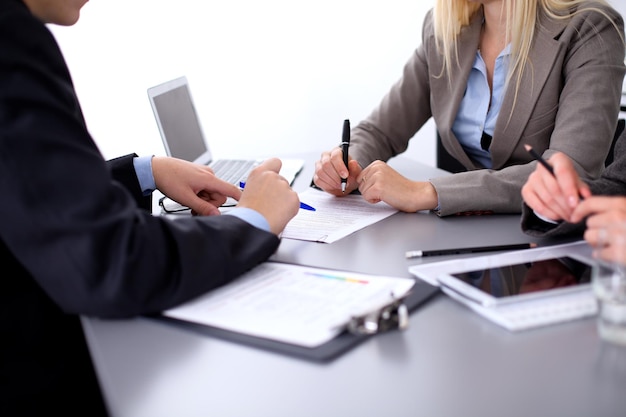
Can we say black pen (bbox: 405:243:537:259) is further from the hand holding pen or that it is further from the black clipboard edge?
the black clipboard edge

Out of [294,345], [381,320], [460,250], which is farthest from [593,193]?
[294,345]

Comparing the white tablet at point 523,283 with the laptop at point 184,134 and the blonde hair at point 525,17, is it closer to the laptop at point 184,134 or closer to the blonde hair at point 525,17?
the blonde hair at point 525,17

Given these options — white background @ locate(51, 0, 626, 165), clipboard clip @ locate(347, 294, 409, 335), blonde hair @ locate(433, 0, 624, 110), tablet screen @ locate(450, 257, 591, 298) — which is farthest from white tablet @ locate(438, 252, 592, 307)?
white background @ locate(51, 0, 626, 165)

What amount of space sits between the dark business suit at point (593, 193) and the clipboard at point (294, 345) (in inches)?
13.5

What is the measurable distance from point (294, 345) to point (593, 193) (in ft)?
2.24

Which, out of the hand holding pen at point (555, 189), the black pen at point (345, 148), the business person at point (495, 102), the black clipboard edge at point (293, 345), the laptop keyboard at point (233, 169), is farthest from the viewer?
the laptop keyboard at point (233, 169)

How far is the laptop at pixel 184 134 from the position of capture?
6.20ft

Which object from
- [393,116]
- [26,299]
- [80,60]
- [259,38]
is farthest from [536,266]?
[259,38]

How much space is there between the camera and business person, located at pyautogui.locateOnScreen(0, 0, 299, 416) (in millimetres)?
829

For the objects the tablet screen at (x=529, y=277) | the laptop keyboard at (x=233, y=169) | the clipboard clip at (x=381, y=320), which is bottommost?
the laptop keyboard at (x=233, y=169)

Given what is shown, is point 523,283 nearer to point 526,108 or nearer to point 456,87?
point 526,108

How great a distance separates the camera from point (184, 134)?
2.06 meters

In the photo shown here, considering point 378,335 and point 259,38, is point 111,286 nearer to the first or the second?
point 378,335

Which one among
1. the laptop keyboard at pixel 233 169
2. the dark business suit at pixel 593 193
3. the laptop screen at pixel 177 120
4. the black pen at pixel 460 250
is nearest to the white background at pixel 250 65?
the laptop screen at pixel 177 120
